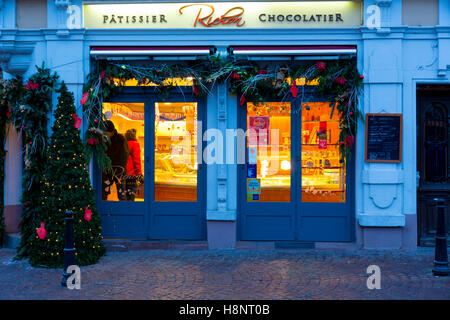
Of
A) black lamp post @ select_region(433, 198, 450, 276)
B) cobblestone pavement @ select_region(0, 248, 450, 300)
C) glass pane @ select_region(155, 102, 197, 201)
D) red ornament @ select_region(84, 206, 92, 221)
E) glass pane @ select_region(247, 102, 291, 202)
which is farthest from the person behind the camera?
glass pane @ select_region(155, 102, 197, 201)

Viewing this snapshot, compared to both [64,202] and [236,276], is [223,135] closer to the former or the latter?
[236,276]

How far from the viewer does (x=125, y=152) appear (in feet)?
29.3

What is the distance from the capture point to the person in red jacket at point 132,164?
891cm

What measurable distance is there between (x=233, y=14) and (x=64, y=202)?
13.8ft

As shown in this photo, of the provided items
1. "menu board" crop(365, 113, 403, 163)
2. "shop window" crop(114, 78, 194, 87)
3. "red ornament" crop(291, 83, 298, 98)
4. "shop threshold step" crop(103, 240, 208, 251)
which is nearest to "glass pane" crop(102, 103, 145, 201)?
"shop window" crop(114, 78, 194, 87)

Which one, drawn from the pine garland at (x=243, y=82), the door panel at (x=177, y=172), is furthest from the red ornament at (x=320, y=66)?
the door panel at (x=177, y=172)

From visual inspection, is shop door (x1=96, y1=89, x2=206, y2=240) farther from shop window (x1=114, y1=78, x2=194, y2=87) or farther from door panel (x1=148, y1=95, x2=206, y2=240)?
shop window (x1=114, y1=78, x2=194, y2=87)

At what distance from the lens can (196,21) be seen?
853 centimetres

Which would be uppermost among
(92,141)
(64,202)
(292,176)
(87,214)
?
(92,141)

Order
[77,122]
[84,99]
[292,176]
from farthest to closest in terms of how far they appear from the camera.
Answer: [292,176] → [84,99] → [77,122]

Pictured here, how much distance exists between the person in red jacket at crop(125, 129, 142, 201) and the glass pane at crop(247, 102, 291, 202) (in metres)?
1.99

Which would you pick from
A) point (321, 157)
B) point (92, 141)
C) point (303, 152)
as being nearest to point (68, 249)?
point (92, 141)

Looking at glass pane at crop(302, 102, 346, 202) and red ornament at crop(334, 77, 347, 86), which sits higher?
red ornament at crop(334, 77, 347, 86)

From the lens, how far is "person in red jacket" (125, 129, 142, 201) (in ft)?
29.2
